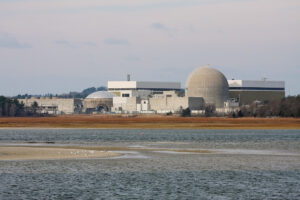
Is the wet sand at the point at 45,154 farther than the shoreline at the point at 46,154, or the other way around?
the wet sand at the point at 45,154

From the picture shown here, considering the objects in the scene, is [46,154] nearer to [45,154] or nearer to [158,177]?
[45,154]

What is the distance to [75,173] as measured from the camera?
157 feet

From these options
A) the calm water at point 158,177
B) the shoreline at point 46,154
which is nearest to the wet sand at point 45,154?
the shoreline at point 46,154

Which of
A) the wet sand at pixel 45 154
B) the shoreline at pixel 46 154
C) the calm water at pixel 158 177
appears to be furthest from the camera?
the wet sand at pixel 45 154

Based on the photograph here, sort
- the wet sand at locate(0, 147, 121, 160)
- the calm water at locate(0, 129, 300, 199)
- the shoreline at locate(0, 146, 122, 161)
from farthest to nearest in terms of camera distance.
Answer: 1. the wet sand at locate(0, 147, 121, 160)
2. the shoreline at locate(0, 146, 122, 161)
3. the calm water at locate(0, 129, 300, 199)

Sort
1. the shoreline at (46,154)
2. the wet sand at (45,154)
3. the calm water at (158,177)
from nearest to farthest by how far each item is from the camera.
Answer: the calm water at (158,177) → the shoreline at (46,154) → the wet sand at (45,154)

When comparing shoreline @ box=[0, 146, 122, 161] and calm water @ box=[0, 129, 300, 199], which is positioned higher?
shoreline @ box=[0, 146, 122, 161]

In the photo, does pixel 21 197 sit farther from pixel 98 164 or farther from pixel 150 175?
pixel 98 164

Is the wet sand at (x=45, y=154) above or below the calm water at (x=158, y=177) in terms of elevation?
above

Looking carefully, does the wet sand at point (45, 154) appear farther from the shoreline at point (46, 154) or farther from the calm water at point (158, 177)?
the calm water at point (158, 177)

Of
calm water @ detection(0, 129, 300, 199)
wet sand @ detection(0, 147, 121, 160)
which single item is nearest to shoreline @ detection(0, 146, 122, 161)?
wet sand @ detection(0, 147, 121, 160)

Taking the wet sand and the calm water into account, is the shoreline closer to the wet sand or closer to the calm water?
the wet sand

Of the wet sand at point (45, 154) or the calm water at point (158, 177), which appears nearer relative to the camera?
the calm water at point (158, 177)

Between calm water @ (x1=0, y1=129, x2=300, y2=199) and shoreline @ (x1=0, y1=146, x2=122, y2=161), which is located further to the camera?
shoreline @ (x1=0, y1=146, x2=122, y2=161)
